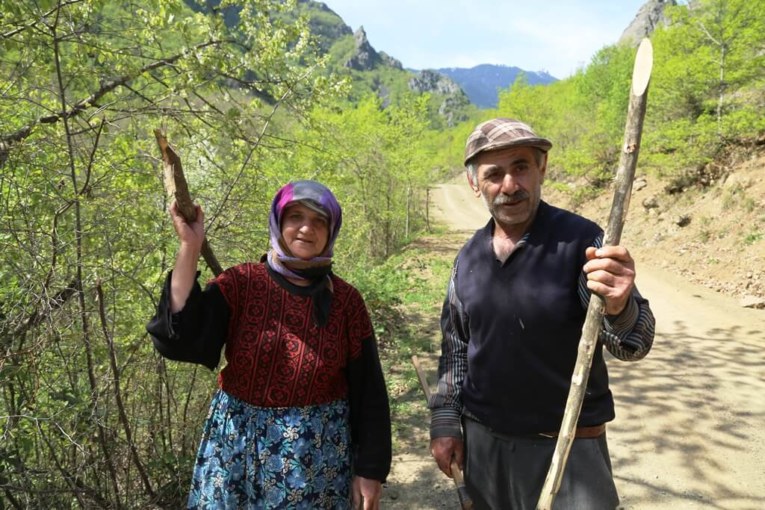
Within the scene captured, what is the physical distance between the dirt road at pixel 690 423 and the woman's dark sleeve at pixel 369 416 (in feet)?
6.73

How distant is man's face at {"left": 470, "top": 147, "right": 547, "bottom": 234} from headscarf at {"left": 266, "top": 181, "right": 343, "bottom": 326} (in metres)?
0.61

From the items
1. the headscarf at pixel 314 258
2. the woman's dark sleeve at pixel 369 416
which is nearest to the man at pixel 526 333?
the woman's dark sleeve at pixel 369 416

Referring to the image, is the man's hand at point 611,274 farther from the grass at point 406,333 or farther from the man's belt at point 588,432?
the grass at point 406,333

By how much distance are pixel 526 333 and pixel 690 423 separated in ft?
12.7

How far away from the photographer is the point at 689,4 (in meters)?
12.6

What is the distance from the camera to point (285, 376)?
5.58ft

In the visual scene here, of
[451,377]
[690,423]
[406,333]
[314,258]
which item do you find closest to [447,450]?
[451,377]

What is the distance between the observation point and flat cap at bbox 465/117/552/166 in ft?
5.44

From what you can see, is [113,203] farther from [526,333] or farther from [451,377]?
[526,333]

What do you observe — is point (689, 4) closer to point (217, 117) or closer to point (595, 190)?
point (595, 190)

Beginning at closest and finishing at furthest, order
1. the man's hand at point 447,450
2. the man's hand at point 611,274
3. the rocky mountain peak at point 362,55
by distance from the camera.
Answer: the man's hand at point 611,274 < the man's hand at point 447,450 < the rocky mountain peak at point 362,55

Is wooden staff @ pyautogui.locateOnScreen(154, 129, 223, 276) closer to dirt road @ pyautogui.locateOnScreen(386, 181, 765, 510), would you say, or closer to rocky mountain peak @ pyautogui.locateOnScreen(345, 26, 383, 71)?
dirt road @ pyautogui.locateOnScreen(386, 181, 765, 510)

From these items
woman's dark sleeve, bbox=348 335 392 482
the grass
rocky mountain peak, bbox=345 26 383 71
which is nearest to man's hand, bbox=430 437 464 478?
woman's dark sleeve, bbox=348 335 392 482

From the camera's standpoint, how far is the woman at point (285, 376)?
1696 mm
